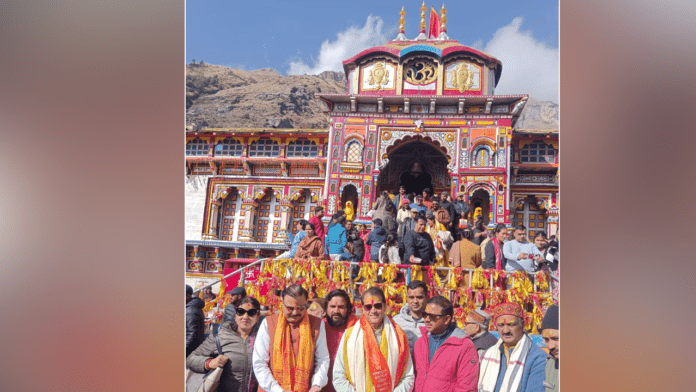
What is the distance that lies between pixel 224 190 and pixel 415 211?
4823 mm

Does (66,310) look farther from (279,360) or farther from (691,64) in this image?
(691,64)

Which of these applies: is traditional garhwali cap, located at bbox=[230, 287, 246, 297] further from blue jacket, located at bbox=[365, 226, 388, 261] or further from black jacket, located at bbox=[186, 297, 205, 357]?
blue jacket, located at bbox=[365, 226, 388, 261]

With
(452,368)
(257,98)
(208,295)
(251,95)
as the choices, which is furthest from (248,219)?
(452,368)

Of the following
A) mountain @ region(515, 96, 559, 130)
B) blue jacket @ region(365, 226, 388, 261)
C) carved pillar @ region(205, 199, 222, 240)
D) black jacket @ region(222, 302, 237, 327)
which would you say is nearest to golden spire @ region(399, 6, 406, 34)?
mountain @ region(515, 96, 559, 130)

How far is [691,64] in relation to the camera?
197 inches

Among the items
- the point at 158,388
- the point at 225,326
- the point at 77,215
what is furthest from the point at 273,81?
the point at 158,388

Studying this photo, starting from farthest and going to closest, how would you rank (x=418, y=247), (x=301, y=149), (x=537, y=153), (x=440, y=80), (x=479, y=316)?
(x=301, y=149), (x=537, y=153), (x=440, y=80), (x=418, y=247), (x=479, y=316)

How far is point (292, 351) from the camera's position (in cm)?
534

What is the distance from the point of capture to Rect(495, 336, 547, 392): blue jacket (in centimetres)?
501

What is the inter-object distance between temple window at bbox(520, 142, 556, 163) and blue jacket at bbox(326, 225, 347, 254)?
5107 millimetres

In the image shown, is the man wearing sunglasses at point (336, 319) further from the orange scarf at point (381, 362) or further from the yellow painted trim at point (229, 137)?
the yellow painted trim at point (229, 137)

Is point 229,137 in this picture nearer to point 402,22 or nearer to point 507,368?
point 402,22

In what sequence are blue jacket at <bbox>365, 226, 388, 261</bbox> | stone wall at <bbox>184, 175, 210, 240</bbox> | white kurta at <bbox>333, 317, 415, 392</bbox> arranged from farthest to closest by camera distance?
1. stone wall at <bbox>184, 175, 210, 240</bbox>
2. blue jacket at <bbox>365, 226, 388, 261</bbox>
3. white kurta at <bbox>333, 317, 415, 392</bbox>

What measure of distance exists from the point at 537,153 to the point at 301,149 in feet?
16.5
